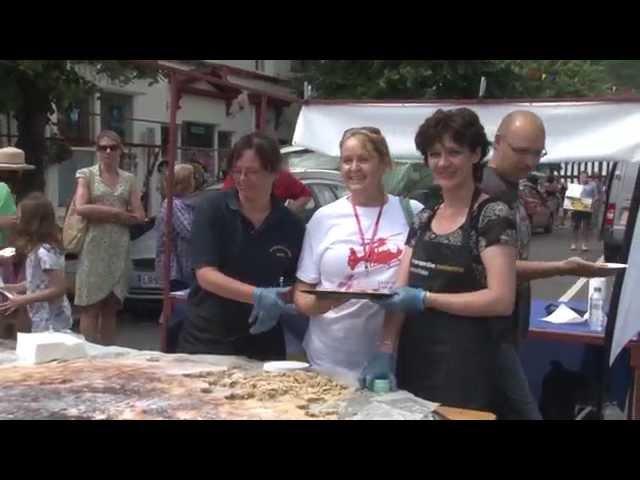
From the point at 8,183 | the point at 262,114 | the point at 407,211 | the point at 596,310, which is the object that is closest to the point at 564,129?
the point at 596,310

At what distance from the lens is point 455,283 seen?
8.52 feet

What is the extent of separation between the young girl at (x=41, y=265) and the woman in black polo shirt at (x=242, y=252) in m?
1.77

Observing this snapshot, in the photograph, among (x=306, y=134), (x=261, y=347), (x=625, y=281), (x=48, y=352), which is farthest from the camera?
(x=306, y=134)

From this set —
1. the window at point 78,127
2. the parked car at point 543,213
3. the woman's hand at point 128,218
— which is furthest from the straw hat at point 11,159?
the parked car at point 543,213

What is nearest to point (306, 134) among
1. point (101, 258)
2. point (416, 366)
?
point (101, 258)

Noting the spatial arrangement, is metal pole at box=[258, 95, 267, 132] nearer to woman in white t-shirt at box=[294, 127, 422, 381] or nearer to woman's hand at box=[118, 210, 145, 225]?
woman's hand at box=[118, 210, 145, 225]

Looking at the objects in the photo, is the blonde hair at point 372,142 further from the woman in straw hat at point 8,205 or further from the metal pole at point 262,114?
the metal pole at point 262,114

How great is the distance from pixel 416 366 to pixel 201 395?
69 centimetres

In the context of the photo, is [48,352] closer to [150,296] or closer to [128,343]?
[128,343]

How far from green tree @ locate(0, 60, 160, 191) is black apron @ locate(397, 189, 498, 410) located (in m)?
6.62

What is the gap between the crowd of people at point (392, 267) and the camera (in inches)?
102

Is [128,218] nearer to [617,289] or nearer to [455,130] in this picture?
[617,289]

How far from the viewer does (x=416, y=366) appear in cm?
272

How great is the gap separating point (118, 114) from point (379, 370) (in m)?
15.9
